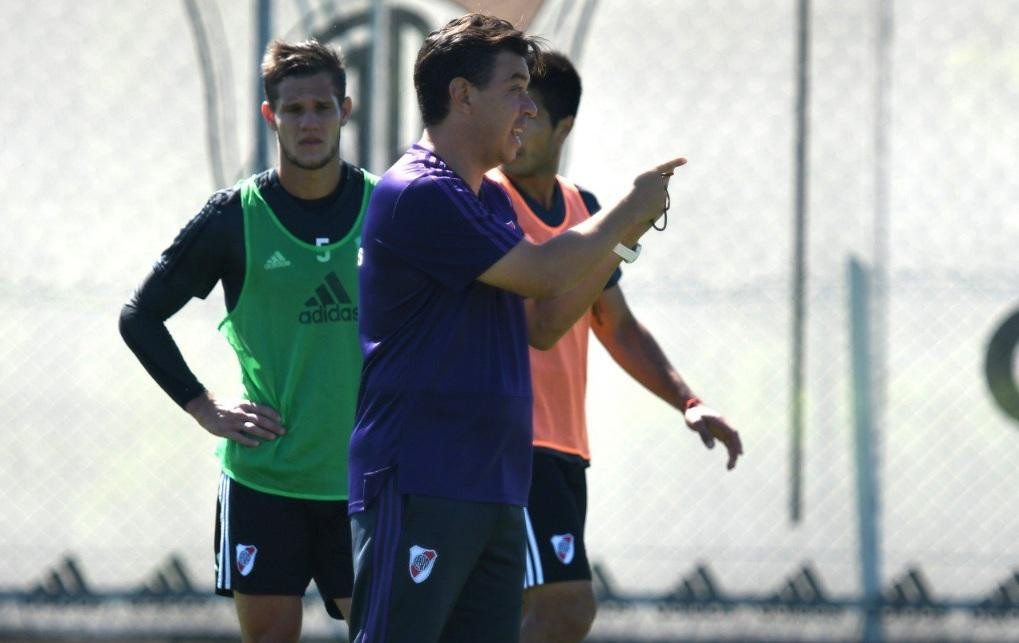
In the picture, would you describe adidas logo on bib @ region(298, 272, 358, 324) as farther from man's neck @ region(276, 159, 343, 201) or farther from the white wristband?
the white wristband

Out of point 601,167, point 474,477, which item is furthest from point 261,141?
point 474,477

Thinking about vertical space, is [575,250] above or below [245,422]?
above

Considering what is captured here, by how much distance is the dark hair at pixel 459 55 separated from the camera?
336 cm

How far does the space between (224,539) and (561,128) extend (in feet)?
4.98

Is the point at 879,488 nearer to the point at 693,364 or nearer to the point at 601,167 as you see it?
the point at 693,364

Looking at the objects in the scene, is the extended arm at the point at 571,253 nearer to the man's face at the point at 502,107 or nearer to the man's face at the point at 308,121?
the man's face at the point at 502,107

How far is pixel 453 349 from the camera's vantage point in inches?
130

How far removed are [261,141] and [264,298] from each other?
3.00 meters

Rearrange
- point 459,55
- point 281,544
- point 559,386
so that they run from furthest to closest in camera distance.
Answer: point 559,386 → point 281,544 → point 459,55

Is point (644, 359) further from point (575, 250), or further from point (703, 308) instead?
point (703, 308)

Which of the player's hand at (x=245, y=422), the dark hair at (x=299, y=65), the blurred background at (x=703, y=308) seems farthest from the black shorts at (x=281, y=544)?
the blurred background at (x=703, y=308)

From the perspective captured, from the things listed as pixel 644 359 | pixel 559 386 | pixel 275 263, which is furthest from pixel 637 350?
pixel 275 263

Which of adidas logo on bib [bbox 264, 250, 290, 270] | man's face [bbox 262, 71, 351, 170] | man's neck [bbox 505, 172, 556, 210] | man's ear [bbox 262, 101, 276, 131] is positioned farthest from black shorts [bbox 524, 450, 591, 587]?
man's ear [bbox 262, 101, 276, 131]

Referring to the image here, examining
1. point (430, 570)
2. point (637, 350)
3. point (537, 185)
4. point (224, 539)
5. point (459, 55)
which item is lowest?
point (224, 539)
